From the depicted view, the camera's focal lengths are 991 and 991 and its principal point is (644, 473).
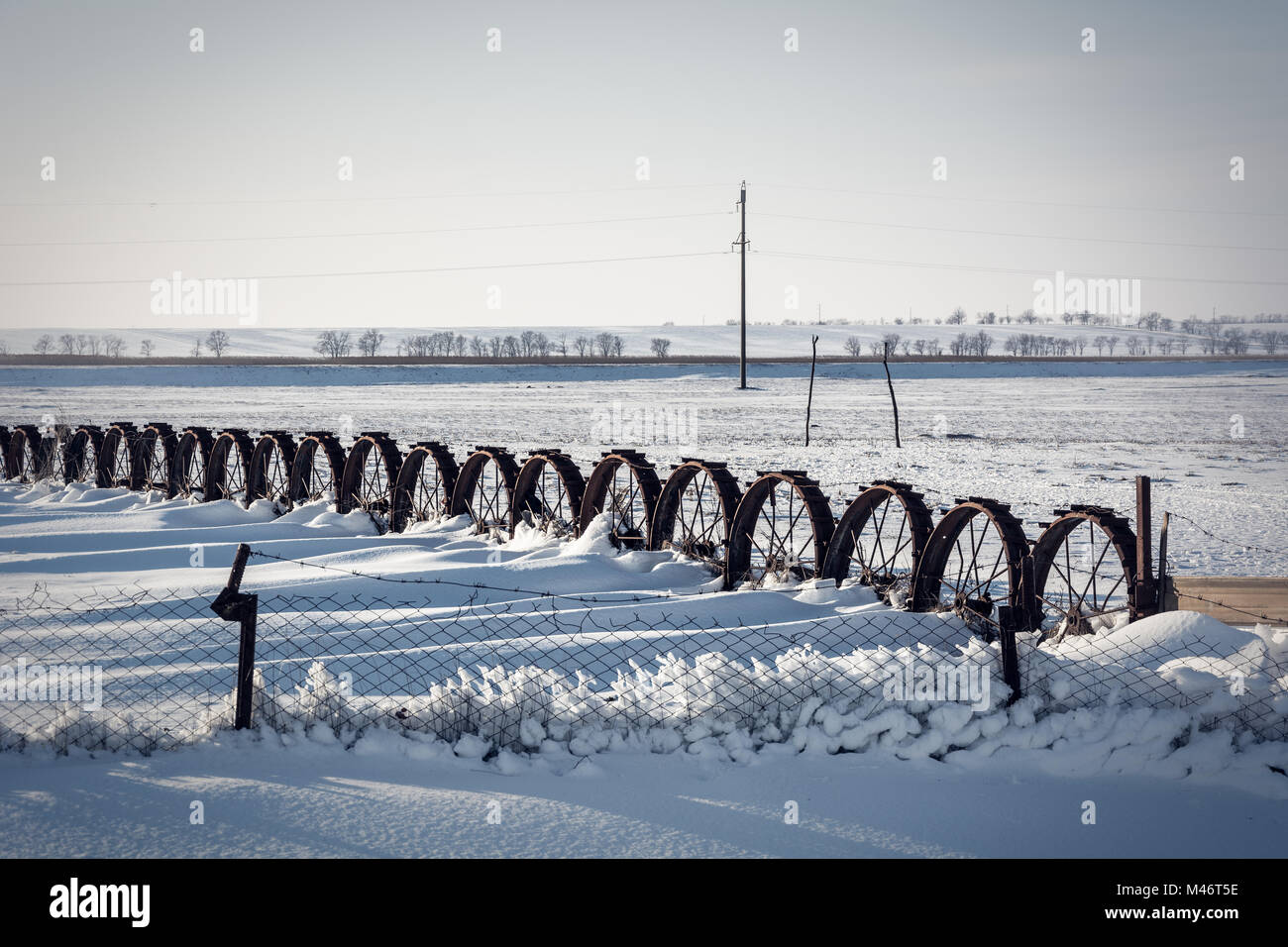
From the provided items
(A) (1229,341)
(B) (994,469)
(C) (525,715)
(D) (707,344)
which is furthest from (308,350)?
(C) (525,715)

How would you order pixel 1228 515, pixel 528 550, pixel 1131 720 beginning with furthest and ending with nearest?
pixel 1228 515
pixel 528 550
pixel 1131 720

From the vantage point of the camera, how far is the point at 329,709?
5203 millimetres

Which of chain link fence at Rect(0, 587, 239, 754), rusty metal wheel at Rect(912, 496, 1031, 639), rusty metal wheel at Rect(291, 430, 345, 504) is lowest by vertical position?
chain link fence at Rect(0, 587, 239, 754)

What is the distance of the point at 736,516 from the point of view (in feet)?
29.2

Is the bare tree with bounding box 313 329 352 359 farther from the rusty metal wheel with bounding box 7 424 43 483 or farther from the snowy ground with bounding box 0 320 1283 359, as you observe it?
the rusty metal wheel with bounding box 7 424 43 483

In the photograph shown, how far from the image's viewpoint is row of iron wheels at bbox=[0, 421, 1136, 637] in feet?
23.4

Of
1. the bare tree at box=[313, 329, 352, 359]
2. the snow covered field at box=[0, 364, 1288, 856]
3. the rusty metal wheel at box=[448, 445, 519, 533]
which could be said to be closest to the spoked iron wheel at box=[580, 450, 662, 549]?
the snow covered field at box=[0, 364, 1288, 856]

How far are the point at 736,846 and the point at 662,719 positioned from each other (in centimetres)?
117

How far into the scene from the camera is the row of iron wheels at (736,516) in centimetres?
712

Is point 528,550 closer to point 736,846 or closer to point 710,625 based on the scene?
point 710,625

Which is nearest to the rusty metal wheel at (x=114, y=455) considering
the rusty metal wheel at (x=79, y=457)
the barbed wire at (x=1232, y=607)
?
the rusty metal wheel at (x=79, y=457)
